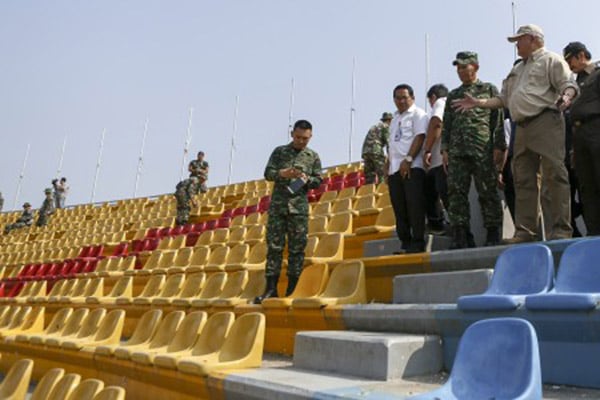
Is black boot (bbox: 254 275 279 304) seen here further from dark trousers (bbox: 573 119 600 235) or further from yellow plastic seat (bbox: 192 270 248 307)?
dark trousers (bbox: 573 119 600 235)

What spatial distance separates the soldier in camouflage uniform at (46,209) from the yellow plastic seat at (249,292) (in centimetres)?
1262

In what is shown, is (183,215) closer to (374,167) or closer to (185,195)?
(185,195)

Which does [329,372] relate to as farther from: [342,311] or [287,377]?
[342,311]

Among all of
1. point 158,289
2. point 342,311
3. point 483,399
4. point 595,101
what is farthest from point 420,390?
point 158,289

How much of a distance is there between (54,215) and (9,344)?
11.5 meters

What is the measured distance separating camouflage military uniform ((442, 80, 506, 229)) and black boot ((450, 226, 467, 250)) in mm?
27

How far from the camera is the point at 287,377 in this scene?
244 centimetres

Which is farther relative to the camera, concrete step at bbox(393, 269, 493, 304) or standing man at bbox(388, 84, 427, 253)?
standing man at bbox(388, 84, 427, 253)

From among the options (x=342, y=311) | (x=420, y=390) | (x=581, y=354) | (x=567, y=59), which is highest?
(x=567, y=59)

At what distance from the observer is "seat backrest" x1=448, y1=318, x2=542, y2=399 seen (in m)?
1.62

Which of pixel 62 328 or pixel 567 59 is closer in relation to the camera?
pixel 567 59

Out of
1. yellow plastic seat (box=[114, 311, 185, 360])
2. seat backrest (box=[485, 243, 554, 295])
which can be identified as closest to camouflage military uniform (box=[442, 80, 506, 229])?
seat backrest (box=[485, 243, 554, 295])

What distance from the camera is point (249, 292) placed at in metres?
4.43

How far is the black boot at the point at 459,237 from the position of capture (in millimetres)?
3500
